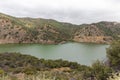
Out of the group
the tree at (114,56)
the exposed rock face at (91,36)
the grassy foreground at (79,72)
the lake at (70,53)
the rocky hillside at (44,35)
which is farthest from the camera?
the exposed rock face at (91,36)

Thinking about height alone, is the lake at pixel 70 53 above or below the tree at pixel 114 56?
below

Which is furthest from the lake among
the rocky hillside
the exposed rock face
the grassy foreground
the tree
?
the exposed rock face

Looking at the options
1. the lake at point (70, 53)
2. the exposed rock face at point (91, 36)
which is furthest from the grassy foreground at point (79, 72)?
the exposed rock face at point (91, 36)

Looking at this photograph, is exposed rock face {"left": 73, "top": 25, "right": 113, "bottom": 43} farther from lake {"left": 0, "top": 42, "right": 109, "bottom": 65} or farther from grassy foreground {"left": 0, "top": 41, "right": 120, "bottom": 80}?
grassy foreground {"left": 0, "top": 41, "right": 120, "bottom": 80}

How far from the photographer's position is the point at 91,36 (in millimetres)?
135375

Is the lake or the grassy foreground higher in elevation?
the grassy foreground

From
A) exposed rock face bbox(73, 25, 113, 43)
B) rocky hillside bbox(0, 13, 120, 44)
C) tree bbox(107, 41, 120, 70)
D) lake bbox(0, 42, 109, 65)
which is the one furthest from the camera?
exposed rock face bbox(73, 25, 113, 43)

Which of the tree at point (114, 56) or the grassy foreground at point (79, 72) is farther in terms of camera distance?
the tree at point (114, 56)

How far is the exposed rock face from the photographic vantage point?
132625mm

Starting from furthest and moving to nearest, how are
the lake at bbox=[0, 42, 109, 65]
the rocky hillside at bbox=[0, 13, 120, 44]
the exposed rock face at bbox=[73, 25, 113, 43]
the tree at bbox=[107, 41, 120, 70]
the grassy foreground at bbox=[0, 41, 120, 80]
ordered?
the exposed rock face at bbox=[73, 25, 113, 43]
the rocky hillside at bbox=[0, 13, 120, 44]
the lake at bbox=[0, 42, 109, 65]
the tree at bbox=[107, 41, 120, 70]
the grassy foreground at bbox=[0, 41, 120, 80]

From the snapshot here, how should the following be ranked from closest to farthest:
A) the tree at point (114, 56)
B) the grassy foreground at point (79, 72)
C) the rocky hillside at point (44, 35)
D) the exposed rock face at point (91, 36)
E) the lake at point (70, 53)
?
1. the grassy foreground at point (79, 72)
2. the tree at point (114, 56)
3. the lake at point (70, 53)
4. the rocky hillside at point (44, 35)
5. the exposed rock face at point (91, 36)

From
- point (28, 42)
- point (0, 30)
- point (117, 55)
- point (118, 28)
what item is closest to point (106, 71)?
point (117, 55)

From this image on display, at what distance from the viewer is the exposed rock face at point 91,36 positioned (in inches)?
5221

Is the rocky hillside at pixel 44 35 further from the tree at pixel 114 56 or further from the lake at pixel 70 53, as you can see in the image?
the tree at pixel 114 56
